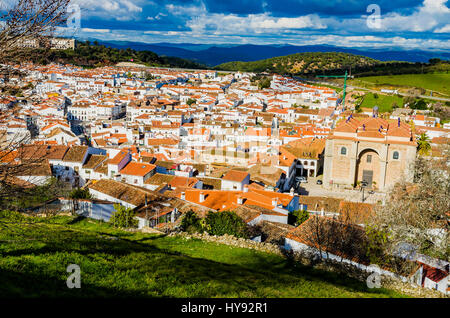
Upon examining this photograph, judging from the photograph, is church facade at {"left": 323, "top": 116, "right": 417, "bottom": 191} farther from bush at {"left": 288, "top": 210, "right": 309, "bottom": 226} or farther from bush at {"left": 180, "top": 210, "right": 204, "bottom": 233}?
bush at {"left": 180, "top": 210, "right": 204, "bottom": 233}

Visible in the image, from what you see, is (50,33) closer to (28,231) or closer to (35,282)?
(35,282)

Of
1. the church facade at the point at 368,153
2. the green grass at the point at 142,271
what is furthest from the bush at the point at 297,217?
the church facade at the point at 368,153

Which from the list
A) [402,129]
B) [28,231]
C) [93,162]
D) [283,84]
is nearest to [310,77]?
[283,84]

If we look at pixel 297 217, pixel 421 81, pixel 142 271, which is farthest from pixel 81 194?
pixel 421 81

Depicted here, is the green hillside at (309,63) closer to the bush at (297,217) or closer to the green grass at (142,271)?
the bush at (297,217)

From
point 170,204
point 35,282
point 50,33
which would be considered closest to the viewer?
point 35,282

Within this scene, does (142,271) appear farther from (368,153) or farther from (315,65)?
(315,65)
